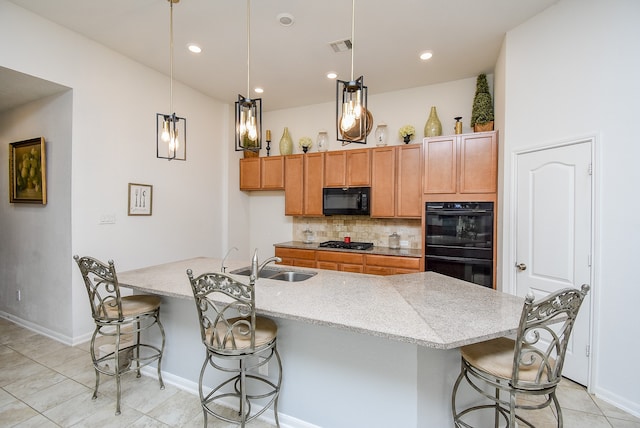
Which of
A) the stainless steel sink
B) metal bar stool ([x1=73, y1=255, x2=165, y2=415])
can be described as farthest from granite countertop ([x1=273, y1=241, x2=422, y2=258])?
metal bar stool ([x1=73, y1=255, x2=165, y2=415])

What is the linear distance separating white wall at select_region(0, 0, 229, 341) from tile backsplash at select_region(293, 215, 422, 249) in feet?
5.96

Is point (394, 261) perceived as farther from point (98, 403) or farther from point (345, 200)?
point (98, 403)

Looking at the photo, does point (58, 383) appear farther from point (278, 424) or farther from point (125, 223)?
point (278, 424)

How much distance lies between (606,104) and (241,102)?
276cm

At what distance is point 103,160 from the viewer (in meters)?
3.24

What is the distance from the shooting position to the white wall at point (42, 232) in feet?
10.1

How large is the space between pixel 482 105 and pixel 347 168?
1.83 metres

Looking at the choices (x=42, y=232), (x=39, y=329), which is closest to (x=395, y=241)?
(x=42, y=232)

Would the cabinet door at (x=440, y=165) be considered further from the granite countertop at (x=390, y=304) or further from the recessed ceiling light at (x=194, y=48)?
the recessed ceiling light at (x=194, y=48)

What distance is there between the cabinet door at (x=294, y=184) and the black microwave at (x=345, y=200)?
43 centimetres


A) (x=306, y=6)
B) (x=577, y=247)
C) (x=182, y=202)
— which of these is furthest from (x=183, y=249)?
(x=577, y=247)

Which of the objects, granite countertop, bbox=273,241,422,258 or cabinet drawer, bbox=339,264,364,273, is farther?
cabinet drawer, bbox=339,264,364,273

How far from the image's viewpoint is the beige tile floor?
6.57ft

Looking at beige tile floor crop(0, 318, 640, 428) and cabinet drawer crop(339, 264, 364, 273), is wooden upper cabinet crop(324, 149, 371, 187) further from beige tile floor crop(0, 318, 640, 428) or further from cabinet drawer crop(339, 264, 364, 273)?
beige tile floor crop(0, 318, 640, 428)
